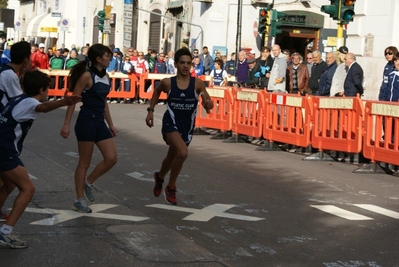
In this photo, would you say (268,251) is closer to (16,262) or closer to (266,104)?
(16,262)

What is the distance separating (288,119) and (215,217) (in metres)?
7.79

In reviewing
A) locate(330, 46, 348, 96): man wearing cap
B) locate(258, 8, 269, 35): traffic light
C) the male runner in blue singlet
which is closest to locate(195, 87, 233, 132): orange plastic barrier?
locate(330, 46, 348, 96): man wearing cap

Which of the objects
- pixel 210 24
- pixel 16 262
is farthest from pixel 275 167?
pixel 210 24

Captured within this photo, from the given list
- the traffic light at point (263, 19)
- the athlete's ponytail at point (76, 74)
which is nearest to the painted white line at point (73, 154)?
the athlete's ponytail at point (76, 74)

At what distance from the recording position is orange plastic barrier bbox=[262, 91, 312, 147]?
54.0ft

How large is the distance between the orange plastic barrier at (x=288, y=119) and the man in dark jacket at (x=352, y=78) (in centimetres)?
141

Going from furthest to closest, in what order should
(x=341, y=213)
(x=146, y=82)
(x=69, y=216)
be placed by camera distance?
(x=146, y=82)
(x=341, y=213)
(x=69, y=216)

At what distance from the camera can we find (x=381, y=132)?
1438cm

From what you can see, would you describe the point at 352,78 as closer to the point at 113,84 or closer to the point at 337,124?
the point at 337,124

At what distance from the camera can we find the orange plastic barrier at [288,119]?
1645cm

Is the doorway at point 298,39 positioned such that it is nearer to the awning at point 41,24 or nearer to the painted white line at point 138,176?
the awning at point 41,24

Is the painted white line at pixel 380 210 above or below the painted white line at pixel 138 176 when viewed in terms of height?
below

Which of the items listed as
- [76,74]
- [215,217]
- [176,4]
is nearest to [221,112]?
[215,217]

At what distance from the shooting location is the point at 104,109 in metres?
9.64
